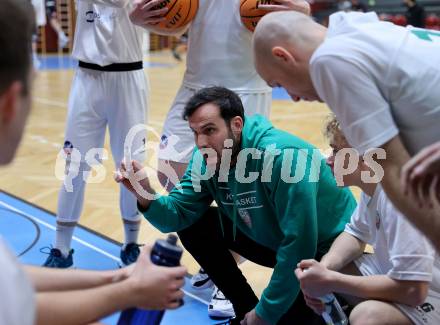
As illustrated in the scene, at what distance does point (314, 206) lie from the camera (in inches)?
95.0

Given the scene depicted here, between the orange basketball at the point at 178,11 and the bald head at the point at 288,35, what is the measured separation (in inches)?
56.0

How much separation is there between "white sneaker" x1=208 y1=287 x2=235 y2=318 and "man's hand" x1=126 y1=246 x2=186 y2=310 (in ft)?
4.93

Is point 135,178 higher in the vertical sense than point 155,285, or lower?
lower

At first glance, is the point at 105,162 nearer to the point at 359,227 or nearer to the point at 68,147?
the point at 68,147

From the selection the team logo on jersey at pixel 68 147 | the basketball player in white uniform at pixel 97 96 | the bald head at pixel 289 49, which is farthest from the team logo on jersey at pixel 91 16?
the bald head at pixel 289 49

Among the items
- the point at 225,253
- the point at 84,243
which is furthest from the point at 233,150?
the point at 84,243

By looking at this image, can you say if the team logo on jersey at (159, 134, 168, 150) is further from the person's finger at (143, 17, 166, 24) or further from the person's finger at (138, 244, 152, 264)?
the person's finger at (138, 244, 152, 264)

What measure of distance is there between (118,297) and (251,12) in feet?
6.34

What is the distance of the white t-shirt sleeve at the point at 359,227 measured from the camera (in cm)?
243

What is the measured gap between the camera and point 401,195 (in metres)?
1.55

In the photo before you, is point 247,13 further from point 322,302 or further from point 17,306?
point 17,306

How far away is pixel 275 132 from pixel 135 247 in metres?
1.36

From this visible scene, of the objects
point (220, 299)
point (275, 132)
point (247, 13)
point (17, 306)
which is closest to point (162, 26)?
point (247, 13)

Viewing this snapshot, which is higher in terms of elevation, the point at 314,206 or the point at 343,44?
the point at 343,44
